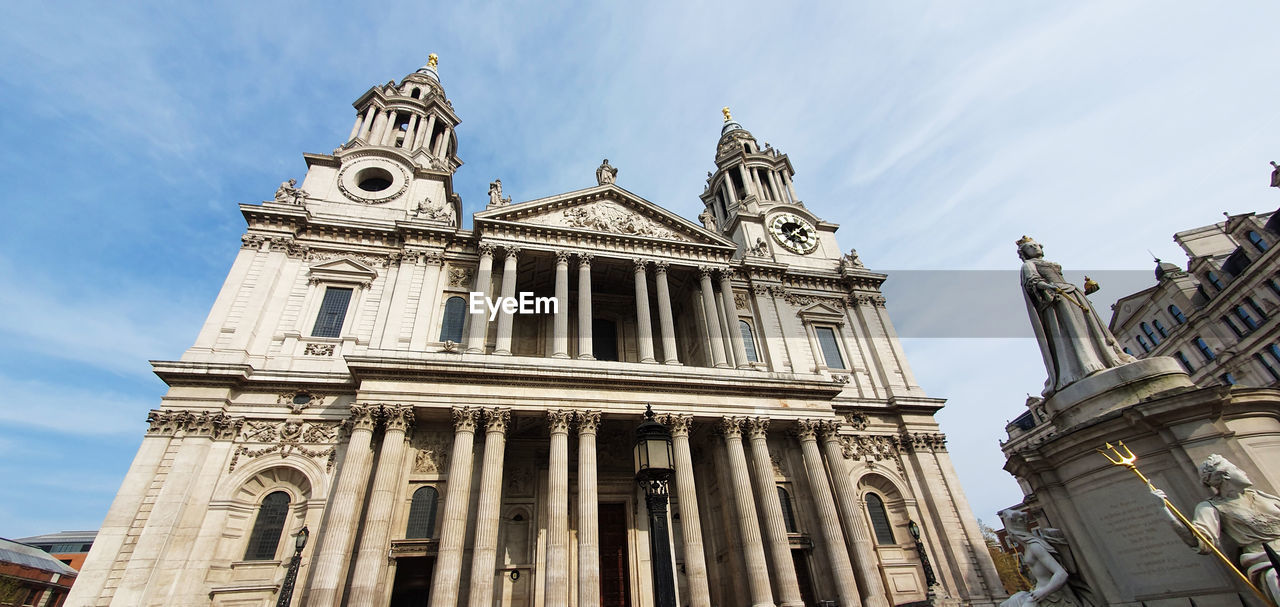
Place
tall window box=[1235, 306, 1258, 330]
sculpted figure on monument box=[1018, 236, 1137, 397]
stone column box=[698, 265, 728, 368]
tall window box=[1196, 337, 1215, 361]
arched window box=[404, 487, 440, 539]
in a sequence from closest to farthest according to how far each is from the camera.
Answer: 1. sculpted figure on monument box=[1018, 236, 1137, 397]
2. arched window box=[404, 487, 440, 539]
3. stone column box=[698, 265, 728, 368]
4. tall window box=[1235, 306, 1258, 330]
5. tall window box=[1196, 337, 1215, 361]

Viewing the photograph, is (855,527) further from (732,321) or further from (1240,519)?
(1240,519)

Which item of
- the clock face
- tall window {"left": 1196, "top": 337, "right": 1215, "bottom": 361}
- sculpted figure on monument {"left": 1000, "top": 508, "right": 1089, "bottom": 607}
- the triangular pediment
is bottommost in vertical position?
sculpted figure on monument {"left": 1000, "top": 508, "right": 1089, "bottom": 607}

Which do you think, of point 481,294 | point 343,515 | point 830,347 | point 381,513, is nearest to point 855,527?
point 830,347

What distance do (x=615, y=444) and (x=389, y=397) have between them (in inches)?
311

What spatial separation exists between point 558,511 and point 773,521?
6.75 metres

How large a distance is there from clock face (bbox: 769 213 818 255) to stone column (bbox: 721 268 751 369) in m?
6.44

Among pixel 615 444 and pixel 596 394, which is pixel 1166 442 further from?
pixel 615 444

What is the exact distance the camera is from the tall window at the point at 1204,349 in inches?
1346

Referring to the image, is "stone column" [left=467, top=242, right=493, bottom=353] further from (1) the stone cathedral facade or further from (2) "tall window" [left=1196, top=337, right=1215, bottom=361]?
(2) "tall window" [left=1196, top=337, right=1215, bottom=361]

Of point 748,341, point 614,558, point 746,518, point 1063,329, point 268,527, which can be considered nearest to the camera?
point 1063,329

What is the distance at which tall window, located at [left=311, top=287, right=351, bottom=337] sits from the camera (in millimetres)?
19938

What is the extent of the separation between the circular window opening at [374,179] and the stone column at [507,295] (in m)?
8.16

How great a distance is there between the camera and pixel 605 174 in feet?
84.5

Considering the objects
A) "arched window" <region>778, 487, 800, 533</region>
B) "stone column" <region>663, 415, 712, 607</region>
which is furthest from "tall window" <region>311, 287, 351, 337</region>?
"arched window" <region>778, 487, 800, 533</region>
